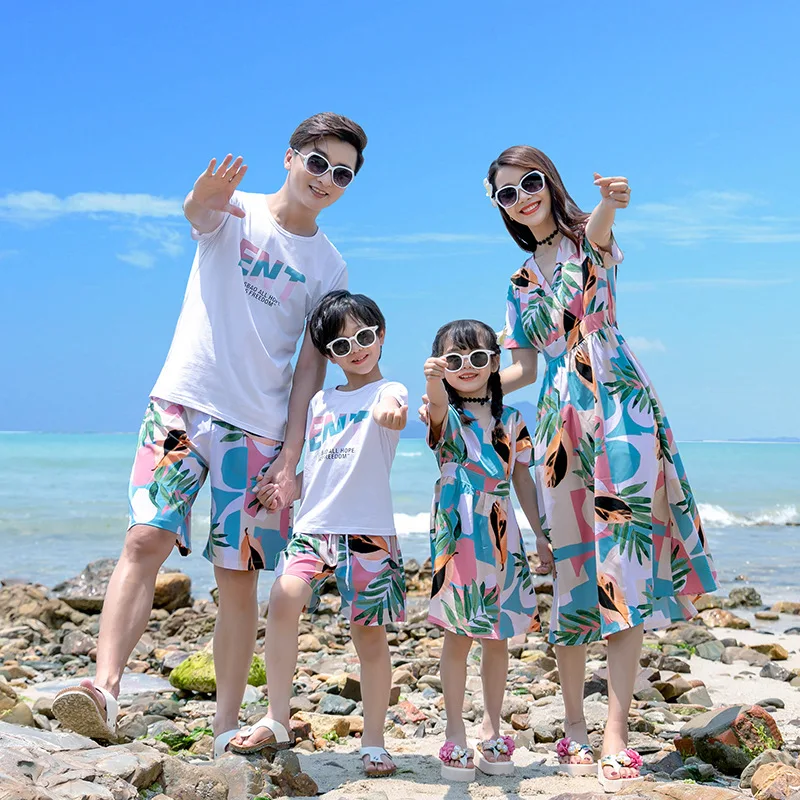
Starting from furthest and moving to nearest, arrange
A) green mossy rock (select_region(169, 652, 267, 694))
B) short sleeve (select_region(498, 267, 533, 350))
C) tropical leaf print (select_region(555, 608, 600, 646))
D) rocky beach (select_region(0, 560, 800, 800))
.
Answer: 1. green mossy rock (select_region(169, 652, 267, 694))
2. short sleeve (select_region(498, 267, 533, 350))
3. tropical leaf print (select_region(555, 608, 600, 646))
4. rocky beach (select_region(0, 560, 800, 800))

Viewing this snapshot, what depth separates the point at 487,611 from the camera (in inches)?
165

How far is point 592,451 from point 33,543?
604 inches

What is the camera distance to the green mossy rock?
6371 mm

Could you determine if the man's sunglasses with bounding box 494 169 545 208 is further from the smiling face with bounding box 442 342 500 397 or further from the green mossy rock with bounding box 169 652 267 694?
the green mossy rock with bounding box 169 652 267 694

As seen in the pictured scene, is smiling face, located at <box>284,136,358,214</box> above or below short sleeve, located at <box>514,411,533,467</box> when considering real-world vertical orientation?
above

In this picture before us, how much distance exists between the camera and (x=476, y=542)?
167 inches

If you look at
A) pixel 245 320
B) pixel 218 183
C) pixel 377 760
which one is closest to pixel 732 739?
pixel 377 760

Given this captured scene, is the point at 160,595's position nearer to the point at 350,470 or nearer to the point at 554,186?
the point at 350,470

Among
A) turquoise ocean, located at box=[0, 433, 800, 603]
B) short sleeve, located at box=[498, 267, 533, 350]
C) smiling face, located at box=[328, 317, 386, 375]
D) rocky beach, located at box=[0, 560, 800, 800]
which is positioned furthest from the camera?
turquoise ocean, located at box=[0, 433, 800, 603]

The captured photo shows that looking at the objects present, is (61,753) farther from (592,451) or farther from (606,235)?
(606,235)

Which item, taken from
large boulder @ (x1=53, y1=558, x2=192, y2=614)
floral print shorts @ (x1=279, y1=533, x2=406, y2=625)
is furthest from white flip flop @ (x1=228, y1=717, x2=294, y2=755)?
large boulder @ (x1=53, y1=558, x2=192, y2=614)

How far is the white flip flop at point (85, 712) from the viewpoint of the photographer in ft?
11.8

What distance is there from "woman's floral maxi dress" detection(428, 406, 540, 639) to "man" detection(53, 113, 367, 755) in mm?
678

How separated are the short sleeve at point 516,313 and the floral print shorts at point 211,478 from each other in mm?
1192
